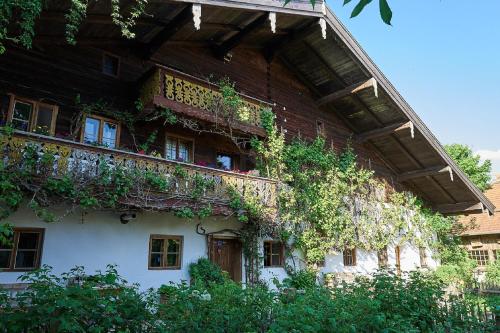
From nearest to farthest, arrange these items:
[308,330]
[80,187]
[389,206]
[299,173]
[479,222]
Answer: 1. [308,330]
2. [80,187]
3. [299,173]
4. [389,206]
5. [479,222]

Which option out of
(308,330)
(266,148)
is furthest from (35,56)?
(308,330)

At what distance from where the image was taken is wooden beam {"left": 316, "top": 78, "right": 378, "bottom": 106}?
15708mm

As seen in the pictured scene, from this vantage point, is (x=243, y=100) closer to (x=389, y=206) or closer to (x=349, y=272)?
(x=349, y=272)

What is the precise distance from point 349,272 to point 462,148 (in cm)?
1772

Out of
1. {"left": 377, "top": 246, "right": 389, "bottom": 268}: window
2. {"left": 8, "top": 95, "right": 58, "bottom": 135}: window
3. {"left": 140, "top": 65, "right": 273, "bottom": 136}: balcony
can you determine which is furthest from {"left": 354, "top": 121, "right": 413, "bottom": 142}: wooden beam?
{"left": 8, "top": 95, "right": 58, "bottom": 135}: window

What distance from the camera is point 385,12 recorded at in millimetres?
2324

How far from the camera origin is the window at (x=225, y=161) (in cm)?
1455

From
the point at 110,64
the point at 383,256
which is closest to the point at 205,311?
the point at 110,64

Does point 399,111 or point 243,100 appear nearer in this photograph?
point 243,100

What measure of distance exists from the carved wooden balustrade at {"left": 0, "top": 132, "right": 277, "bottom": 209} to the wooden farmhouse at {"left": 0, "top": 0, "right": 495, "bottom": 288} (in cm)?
3

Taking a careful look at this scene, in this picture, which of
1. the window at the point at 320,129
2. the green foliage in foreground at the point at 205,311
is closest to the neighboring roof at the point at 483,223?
the window at the point at 320,129

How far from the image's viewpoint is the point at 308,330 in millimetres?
4656

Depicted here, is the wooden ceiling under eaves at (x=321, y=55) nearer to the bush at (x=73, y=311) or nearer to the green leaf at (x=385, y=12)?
the bush at (x=73, y=311)

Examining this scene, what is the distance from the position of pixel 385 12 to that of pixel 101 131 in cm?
1097
